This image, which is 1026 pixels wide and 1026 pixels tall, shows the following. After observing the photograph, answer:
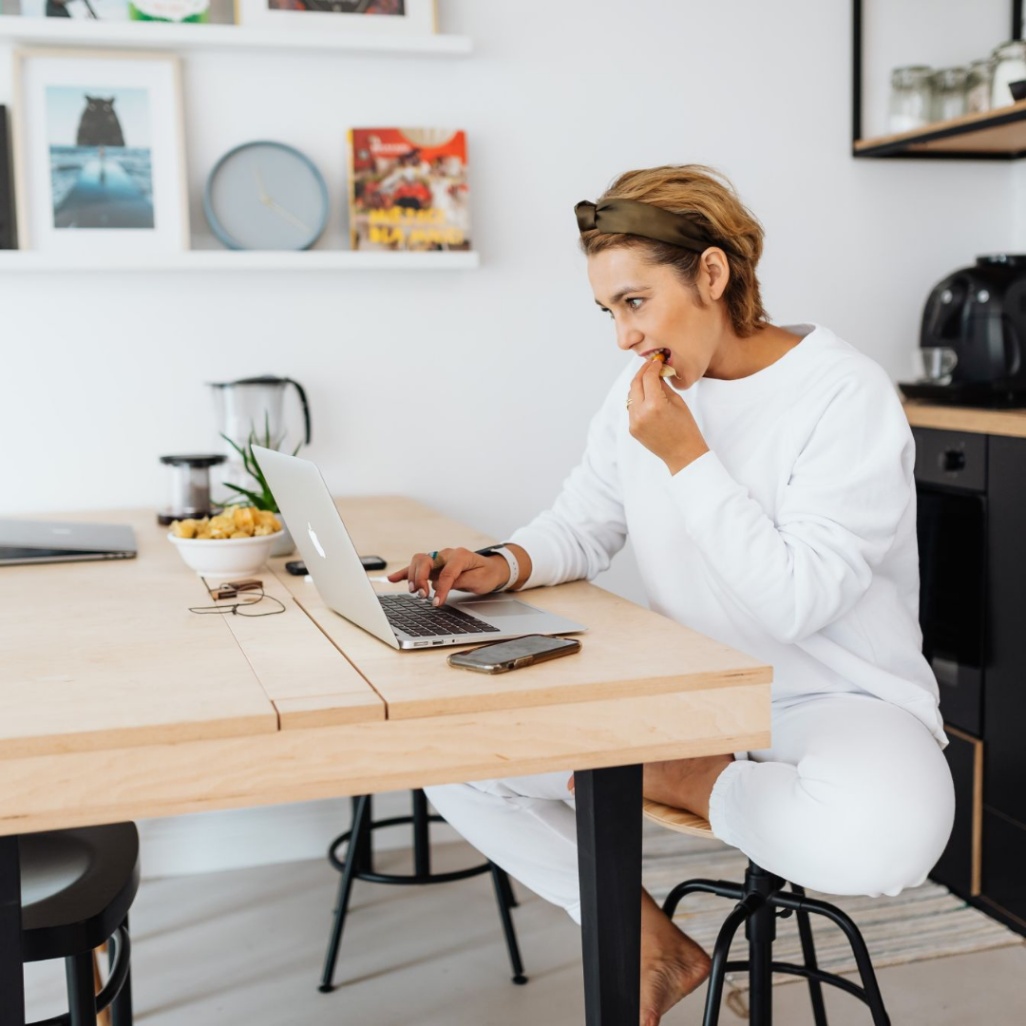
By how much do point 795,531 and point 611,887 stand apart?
535 mm

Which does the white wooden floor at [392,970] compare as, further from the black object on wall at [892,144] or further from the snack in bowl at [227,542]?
the black object on wall at [892,144]

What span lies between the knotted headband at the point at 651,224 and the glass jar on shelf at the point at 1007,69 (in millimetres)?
1358

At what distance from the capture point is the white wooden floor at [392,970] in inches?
83.4

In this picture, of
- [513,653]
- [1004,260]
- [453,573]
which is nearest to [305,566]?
[453,573]

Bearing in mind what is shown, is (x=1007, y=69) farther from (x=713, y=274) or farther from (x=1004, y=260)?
(x=713, y=274)

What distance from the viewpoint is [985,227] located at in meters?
3.16

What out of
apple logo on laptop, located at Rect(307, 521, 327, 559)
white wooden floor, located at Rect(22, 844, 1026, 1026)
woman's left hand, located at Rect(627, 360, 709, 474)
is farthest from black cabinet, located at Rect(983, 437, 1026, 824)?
apple logo on laptop, located at Rect(307, 521, 327, 559)

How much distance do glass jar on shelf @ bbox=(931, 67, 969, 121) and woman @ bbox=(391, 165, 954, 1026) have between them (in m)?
1.36

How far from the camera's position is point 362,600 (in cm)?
140

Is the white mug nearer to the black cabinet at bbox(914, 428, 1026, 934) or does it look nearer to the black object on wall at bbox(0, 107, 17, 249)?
the black cabinet at bbox(914, 428, 1026, 934)

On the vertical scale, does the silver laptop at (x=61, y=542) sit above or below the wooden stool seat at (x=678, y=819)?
above

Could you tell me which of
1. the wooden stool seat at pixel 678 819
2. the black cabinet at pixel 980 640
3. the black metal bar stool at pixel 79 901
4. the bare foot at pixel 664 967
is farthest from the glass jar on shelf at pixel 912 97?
the black metal bar stool at pixel 79 901

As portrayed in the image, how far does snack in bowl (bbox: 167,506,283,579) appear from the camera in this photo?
5.94 ft

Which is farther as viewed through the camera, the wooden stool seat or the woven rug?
the woven rug
